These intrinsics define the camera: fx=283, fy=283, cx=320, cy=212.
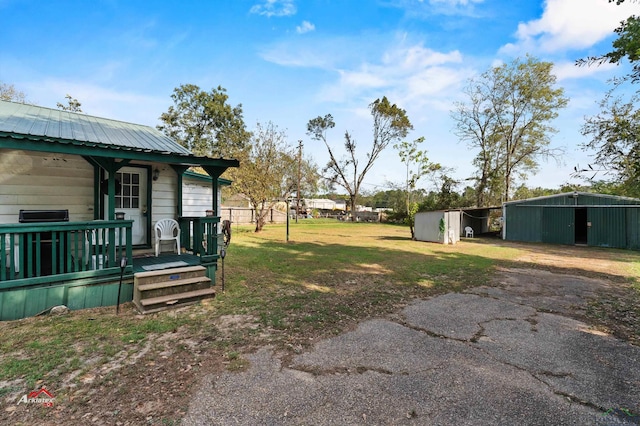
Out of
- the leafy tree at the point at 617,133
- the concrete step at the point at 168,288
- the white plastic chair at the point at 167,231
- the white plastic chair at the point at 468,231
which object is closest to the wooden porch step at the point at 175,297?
the concrete step at the point at 168,288

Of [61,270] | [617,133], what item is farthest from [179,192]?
[617,133]

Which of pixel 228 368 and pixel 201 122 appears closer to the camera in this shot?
pixel 228 368

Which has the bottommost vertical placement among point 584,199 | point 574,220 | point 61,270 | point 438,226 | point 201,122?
point 61,270

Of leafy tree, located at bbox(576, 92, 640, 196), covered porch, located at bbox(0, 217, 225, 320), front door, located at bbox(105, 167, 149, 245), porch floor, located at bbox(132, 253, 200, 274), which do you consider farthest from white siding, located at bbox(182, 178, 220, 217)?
leafy tree, located at bbox(576, 92, 640, 196)

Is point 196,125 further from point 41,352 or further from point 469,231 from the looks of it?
point 41,352

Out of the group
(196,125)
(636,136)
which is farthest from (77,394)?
(196,125)

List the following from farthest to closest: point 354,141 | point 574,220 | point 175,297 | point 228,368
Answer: point 354,141, point 574,220, point 175,297, point 228,368

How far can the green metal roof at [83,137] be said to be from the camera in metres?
3.95

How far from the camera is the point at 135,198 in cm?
609

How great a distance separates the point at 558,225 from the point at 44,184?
21.0 meters

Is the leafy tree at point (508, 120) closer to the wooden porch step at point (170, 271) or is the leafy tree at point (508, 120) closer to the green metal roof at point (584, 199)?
the green metal roof at point (584, 199)

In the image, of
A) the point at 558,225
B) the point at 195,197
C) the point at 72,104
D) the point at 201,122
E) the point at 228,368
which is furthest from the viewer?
the point at 201,122

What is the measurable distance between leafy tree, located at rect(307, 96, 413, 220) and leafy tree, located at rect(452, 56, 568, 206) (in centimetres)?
973

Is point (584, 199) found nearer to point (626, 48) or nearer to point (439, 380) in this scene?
point (626, 48)
